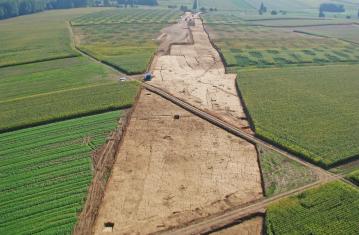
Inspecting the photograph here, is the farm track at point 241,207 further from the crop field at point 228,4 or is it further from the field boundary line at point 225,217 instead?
the crop field at point 228,4

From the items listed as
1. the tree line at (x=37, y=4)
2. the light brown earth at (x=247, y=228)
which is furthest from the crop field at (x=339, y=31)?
the tree line at (x=37, y=4)

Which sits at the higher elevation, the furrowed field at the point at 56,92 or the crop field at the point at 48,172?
the furrowed field at the point at 56,92

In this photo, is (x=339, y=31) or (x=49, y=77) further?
(x=339, y=31)

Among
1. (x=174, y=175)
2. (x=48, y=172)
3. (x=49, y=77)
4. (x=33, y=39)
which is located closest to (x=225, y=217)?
(x=174, y=175)

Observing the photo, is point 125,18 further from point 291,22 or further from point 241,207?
point 241,207

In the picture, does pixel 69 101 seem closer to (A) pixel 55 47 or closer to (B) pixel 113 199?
(B) pixel 113 199

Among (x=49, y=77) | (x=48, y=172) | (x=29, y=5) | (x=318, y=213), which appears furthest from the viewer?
(x=29, y=5)

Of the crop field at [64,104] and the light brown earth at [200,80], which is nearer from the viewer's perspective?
the crop field at [64,104]
